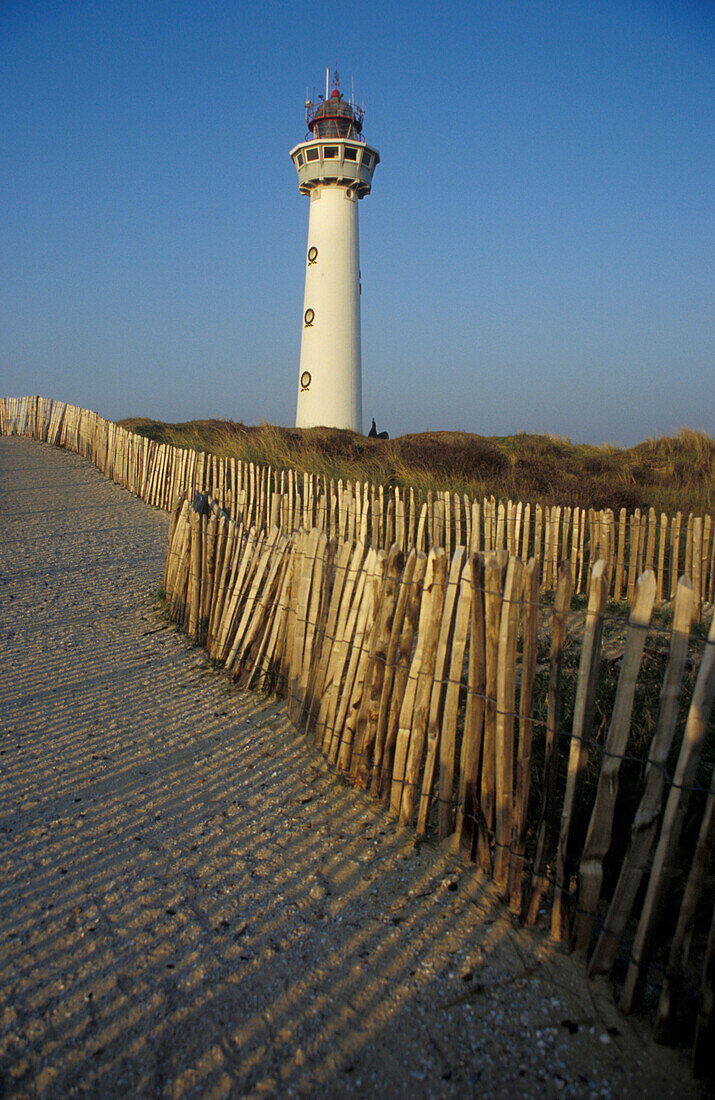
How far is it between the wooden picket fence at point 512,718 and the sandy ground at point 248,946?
7.5 inches

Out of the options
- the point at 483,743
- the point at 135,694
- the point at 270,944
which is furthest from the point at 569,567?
the point at 135,694

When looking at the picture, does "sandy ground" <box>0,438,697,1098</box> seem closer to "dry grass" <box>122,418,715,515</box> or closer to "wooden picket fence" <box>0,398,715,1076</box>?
"wooden picket fence" <box>0,398,715,1076</box>

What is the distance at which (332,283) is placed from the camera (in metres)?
20.7

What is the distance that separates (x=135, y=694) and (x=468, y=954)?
303 centimetres

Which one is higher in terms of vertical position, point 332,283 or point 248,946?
point 332,283

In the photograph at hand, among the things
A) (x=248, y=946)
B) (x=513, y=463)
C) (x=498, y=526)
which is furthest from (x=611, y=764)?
(x=513, y=463)

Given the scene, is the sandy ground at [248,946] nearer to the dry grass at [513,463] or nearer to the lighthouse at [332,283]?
the dry grass at [513,463]

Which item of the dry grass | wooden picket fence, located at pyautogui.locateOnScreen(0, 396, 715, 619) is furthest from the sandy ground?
the dry grass

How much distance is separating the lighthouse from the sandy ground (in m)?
17.5

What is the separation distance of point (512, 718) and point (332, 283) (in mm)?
20106

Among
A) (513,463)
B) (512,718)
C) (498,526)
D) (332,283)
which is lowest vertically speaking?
(512,718)

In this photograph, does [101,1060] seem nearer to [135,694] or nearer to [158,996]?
[158,996]

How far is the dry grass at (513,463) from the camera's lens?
11.0 meters

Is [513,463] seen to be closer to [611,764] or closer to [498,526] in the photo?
[498,526]
